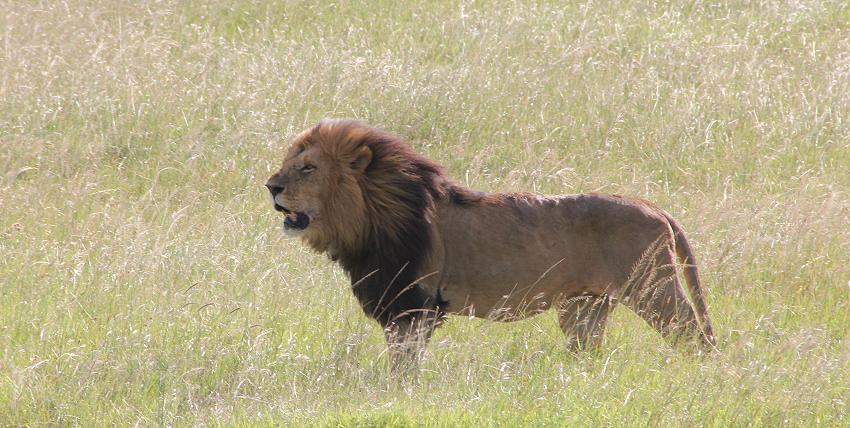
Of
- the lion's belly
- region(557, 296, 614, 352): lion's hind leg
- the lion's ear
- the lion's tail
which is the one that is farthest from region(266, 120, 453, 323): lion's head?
the lion's tail

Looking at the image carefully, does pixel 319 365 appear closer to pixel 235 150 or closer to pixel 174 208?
pixel 174 208

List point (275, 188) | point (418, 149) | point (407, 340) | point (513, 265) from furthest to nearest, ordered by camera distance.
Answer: point (418, 149) < point (513, 265) < point (275, 188) < point (407, 340)

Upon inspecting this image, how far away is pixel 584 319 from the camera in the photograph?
554cm

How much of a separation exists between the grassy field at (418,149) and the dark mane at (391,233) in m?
0.20

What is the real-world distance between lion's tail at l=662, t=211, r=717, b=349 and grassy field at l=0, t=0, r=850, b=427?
0.18 meters

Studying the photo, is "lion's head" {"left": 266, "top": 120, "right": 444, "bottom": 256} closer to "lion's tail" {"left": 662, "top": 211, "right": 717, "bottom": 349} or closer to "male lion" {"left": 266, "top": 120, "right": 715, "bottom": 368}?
"male lion" {"left": 266, "top": 120, "right": 715, "bottom": 368}

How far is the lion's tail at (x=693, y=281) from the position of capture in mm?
5484

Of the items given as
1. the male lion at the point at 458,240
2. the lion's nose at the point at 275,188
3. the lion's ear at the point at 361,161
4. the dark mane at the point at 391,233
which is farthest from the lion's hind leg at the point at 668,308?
the lion's nose at the point at 275,188

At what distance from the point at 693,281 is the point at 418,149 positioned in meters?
3.79

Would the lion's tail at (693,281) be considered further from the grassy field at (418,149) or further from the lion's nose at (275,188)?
the lion's nose at (275,188)

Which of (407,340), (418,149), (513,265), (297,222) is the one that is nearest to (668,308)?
(513,265)

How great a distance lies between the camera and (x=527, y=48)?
10.8m

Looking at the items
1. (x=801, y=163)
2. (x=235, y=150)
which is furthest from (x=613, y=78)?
(x=235, y=150)

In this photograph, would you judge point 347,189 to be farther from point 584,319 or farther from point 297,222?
point 584,319
